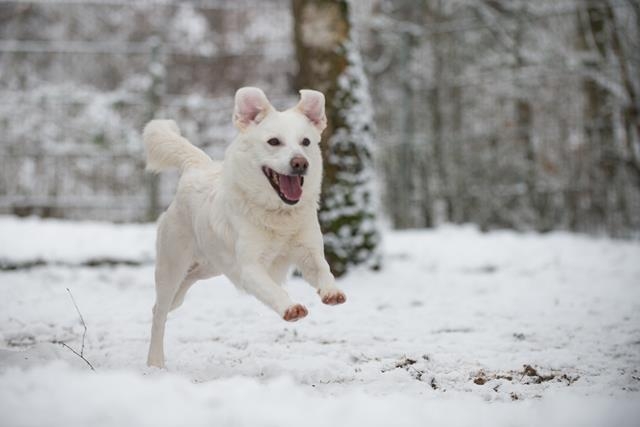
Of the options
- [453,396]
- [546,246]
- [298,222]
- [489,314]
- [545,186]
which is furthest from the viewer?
[545,186]

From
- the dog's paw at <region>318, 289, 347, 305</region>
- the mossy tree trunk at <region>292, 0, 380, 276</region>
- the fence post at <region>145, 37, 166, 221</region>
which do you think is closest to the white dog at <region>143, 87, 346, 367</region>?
the dog's paw at <region>318, 289, 347, 305</region>

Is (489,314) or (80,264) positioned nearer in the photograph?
(489,314)

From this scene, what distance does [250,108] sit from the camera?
165 inches

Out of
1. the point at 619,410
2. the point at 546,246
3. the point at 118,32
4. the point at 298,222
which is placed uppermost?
the point at 118,32

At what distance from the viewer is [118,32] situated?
18641 millimetres

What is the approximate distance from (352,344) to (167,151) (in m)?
1.75

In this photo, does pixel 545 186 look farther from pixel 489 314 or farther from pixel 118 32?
pixel 118 32

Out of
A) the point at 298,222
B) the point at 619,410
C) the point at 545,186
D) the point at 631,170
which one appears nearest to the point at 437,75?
the point at 545,186

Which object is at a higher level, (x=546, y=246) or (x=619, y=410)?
(x=619, y=410)

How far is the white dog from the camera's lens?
386 cm

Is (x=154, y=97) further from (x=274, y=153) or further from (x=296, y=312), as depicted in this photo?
(x=296, y=312)

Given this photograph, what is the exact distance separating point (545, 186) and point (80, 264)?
681cm

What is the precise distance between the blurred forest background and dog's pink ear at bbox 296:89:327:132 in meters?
5.54

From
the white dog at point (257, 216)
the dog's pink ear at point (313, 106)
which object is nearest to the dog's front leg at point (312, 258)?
the white dog at point (257, 216)
